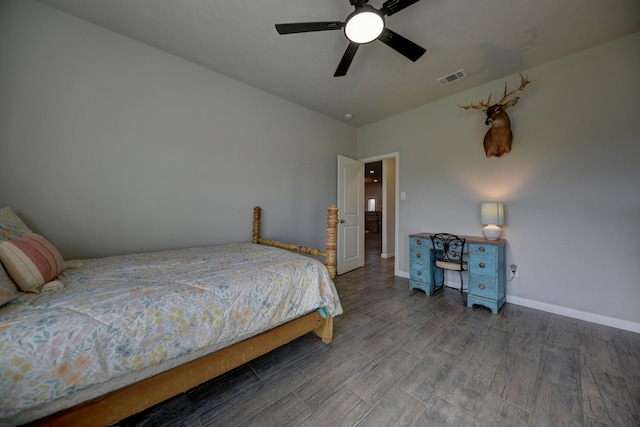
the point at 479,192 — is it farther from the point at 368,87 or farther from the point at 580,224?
the point at 368,87

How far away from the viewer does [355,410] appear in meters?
1.32

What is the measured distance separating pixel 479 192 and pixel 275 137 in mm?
2967

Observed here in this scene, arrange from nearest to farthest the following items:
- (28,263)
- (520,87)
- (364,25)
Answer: (28,263)
(364,25)
(520,87)

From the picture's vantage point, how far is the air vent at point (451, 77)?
9.00 ft

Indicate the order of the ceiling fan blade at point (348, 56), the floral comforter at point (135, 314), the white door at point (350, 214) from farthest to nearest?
1. the white door at point (350, 214)
2. the ceiling fan blade at point (348, 56)
3. the floral comforter at point (135, 314)

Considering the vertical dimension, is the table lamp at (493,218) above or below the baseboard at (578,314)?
above

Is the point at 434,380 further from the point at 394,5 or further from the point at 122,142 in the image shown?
the point at 122,142

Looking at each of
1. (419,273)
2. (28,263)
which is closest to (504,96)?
(419,273)

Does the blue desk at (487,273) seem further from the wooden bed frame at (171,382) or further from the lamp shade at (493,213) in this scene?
the wooden bed frame at (171,382)

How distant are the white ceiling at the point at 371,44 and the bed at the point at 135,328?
200 centimetres

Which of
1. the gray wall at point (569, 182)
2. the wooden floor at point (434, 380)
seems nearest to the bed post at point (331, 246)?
the wooden floor at point (434, 380)

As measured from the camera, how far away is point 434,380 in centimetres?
154

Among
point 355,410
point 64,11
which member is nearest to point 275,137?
point 64,11

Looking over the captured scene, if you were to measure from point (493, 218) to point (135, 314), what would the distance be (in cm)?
340
